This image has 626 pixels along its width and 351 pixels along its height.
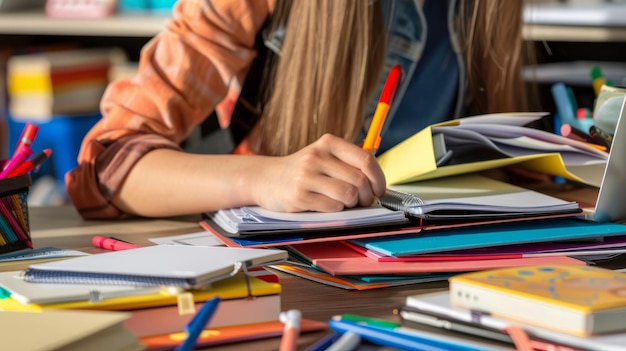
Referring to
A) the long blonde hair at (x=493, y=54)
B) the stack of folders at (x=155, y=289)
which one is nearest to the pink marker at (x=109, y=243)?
the stack of folders at (x=155, y=289)

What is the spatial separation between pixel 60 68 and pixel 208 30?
1518 millimetres

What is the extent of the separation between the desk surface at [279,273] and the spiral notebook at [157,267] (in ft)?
0.16

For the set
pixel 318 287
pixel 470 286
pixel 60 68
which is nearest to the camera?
pixel 470 286

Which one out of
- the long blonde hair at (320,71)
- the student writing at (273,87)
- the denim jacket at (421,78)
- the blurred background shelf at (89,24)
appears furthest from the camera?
the blurred background shelf at (89,24)

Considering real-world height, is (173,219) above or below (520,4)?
below

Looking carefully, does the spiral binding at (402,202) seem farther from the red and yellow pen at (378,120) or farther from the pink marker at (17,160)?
the pink marker at (17,160)

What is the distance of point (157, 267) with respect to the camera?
24.2 inches

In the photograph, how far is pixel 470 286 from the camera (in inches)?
22.7

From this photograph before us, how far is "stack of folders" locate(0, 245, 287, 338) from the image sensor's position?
1.90 feet

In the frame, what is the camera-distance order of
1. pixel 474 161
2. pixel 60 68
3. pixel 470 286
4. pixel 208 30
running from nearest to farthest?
1. pixel 470 286
2. pixel 474 161
3. pixel 208 30
4. pixel 60 68

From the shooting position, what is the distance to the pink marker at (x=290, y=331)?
0.55 metres

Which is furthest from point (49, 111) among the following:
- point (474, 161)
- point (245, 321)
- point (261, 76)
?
point (245, 321)

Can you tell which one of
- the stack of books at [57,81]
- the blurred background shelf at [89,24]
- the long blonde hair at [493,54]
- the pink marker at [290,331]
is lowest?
the stack of books at [57,81]

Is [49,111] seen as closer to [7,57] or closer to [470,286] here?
[7,57]
